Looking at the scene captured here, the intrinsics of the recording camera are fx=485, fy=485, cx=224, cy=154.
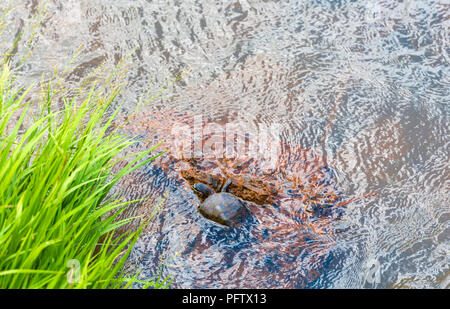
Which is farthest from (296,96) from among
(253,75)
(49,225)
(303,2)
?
(49,225)

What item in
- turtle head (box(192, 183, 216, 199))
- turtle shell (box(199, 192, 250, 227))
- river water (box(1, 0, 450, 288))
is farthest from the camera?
turtle head (box(192, 183, 216, 199))

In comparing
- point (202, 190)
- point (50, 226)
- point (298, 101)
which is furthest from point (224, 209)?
point (298, 101)

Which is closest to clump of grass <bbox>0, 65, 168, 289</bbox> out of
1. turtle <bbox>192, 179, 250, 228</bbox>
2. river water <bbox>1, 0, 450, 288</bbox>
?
river water <bbox>1, 0, 450, 288</bbox>

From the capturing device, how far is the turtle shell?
2820 millimetres

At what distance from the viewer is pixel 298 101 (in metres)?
3.83

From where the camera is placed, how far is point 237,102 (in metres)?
3.83

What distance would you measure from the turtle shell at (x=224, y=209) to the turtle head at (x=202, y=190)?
0.38 ft

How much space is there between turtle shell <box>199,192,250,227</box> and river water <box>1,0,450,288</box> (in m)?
0.07

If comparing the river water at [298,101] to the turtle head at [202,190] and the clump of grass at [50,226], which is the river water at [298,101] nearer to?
the turtle head at [202,190]

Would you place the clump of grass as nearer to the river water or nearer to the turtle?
the river water

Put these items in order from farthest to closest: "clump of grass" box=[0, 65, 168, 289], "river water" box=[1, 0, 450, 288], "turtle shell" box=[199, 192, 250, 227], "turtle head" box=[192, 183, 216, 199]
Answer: "turtle head" box=[192, 183, 216, 199]
"turtle shell" box=[199, 192, 250, 227]
"river water" box=[1, 0, 450, 288]
"clump of grass" box=[0, 65, 168, 289]

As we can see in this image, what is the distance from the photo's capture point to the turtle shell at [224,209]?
9.25 feet

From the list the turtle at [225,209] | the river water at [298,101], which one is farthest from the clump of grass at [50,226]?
the turtle at [225,209]

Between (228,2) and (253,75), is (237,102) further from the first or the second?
(228,2)
